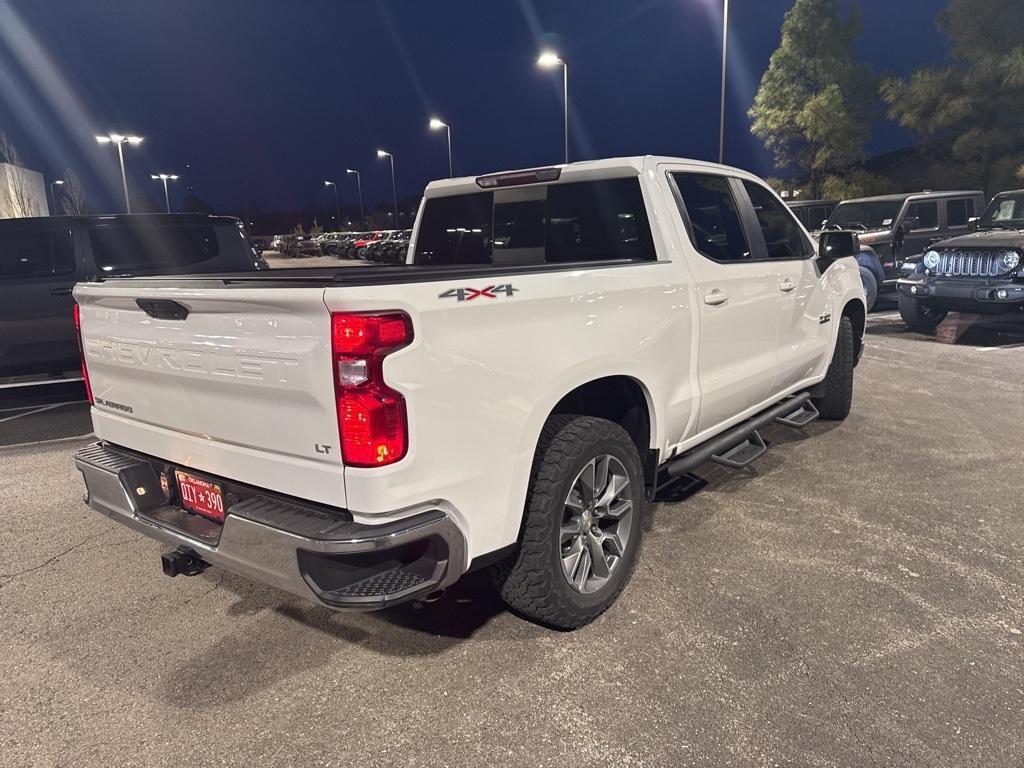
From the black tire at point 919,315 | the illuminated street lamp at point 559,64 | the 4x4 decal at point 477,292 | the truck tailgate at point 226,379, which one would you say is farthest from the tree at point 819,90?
the truck tailgate at point 226,379

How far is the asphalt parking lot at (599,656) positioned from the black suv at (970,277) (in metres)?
5.99

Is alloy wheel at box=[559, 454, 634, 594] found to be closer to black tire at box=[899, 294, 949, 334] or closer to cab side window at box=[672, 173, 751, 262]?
cab side window at box=[672, 173, 751, 262]

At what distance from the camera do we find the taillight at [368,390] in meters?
2.12

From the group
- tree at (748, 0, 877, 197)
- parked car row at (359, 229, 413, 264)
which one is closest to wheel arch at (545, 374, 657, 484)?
parked car row at (359, 229, 413, 264)

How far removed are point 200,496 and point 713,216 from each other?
3102 millimetres

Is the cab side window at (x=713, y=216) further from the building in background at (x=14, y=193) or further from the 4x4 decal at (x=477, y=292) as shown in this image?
the building in background at (x=14, y=193)

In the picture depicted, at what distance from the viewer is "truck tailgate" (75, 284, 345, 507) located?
2.21 m

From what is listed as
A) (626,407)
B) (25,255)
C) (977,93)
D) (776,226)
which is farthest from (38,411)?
(977,93)

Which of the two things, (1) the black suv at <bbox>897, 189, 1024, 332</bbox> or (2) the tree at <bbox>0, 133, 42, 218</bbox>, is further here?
(2) the tree at <bbox>0, 133, 42, 218</bbox>

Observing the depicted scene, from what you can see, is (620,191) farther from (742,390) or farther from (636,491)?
(636,491)

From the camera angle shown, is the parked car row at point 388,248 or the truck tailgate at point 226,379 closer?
the truck tailgate at point 226,379

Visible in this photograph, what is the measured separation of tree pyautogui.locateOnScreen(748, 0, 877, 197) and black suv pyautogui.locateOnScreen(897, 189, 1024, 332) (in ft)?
63.3

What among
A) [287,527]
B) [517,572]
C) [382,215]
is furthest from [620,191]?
[382,215]

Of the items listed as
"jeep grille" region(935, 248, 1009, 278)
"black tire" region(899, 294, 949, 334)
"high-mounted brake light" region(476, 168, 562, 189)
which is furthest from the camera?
"black tire" region(899, 294, 949, 334)
